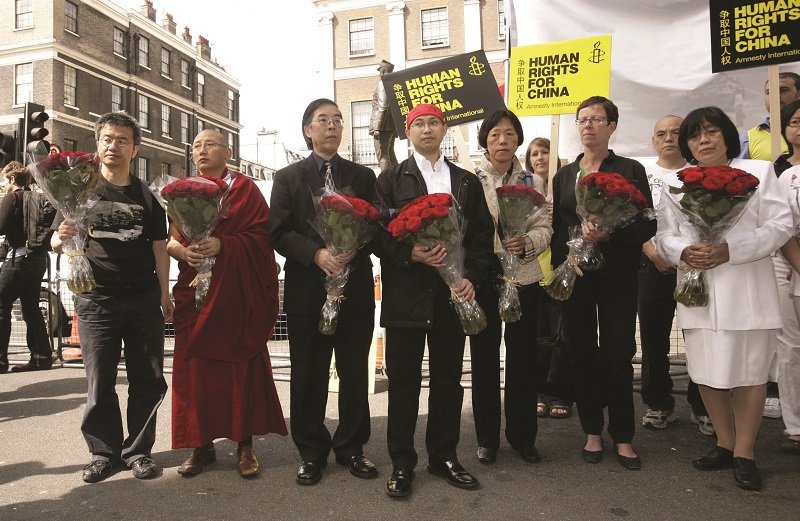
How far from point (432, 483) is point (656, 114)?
4.19 m

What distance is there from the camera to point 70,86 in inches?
1174

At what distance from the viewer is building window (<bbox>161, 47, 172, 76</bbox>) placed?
36287mm

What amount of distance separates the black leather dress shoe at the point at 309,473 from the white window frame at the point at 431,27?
2500 centimetres

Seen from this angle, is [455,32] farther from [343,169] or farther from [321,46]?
[343,169]

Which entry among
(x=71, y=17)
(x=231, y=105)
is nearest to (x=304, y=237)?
(x=71, y=17)

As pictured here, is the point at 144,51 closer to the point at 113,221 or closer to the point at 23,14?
the point at 23,14

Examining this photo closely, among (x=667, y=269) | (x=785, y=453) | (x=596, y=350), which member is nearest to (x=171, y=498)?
(x=596, y=350)

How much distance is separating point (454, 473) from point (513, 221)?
4.85ft

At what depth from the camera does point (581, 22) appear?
583 cm

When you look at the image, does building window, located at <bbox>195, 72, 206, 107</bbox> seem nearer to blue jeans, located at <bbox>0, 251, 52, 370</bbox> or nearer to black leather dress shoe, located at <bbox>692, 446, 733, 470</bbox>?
blue jeans, located at <bbox>0, 251, 52, 370</bbox>

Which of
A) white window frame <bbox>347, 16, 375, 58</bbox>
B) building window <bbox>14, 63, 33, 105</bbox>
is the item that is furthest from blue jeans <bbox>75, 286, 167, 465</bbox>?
building window <bbox>14, 63, 33, 105</bbox>

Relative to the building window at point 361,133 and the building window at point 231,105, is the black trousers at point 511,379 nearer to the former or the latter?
the building window at point 361,133

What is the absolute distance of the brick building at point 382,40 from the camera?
25.9 m

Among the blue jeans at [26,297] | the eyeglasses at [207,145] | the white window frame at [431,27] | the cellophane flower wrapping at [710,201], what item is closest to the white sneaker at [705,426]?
the cellophane flower wrapping at [710,201]
